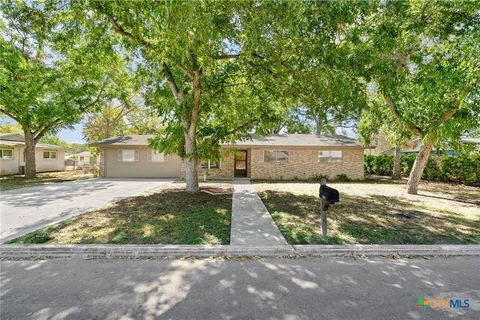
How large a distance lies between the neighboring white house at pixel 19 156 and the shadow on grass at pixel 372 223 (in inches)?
920

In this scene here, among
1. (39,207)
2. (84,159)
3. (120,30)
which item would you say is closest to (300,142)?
(120,30)

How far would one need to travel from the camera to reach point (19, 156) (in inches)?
838

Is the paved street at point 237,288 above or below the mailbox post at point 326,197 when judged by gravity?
below

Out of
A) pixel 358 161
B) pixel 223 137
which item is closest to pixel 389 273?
pixel 223 137

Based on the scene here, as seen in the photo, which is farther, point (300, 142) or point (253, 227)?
point (300, 142)

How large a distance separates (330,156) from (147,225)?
14.3m

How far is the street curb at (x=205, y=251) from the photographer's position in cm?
423

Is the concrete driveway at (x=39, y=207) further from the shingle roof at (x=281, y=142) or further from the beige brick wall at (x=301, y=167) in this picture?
the beige brick wall at (x=301, y=167)

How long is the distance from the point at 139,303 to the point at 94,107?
19351 mm

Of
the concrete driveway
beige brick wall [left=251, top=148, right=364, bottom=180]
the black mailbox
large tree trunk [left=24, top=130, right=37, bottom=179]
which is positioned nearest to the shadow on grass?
the black mailbox

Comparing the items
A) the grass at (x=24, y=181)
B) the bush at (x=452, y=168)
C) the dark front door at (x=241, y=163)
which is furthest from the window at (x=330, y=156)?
the grass at (x=24, y=181)

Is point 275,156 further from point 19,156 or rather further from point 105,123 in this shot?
point 105,123

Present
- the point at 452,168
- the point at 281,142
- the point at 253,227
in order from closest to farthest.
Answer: the point at 253,227, the point at 452,168, the point at 281,142

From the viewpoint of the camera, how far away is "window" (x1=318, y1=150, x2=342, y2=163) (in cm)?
1691
